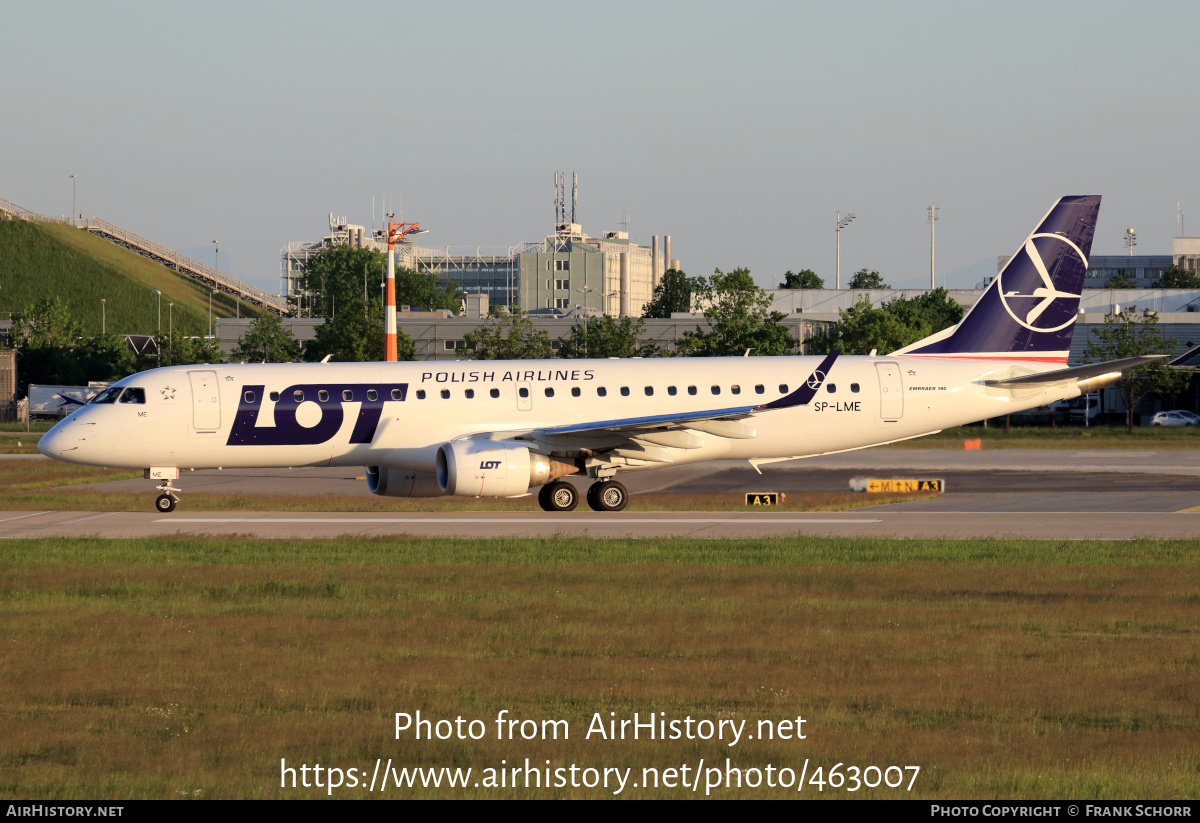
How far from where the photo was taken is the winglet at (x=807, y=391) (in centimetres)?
2988

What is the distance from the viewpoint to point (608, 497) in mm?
31766

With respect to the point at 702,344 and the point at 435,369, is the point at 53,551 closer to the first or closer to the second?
the point at 435,369

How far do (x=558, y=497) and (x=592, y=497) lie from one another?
0.87 m

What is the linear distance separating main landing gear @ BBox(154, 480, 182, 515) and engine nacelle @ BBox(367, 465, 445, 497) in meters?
5.16

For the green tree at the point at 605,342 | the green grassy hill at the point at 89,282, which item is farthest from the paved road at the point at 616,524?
the green grassy hill at the point at 89,282

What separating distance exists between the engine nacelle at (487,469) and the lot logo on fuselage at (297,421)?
8.46 feet

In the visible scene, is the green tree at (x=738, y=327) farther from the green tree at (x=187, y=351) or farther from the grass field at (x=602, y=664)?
the grass field at (x=602, y=664)

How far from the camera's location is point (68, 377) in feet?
Answer: 361

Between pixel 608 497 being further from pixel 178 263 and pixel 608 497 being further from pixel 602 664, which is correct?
pixel 178 263

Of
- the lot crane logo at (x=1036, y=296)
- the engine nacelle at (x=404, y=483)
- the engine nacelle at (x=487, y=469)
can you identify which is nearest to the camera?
the engine nacelle at (x=487, y=469)

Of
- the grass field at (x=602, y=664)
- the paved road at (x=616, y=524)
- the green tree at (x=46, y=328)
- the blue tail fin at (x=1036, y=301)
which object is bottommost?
the paved road at (x=616, y=524)

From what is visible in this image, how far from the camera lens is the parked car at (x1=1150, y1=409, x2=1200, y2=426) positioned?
279ft

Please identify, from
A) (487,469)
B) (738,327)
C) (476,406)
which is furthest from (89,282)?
(487,469)
